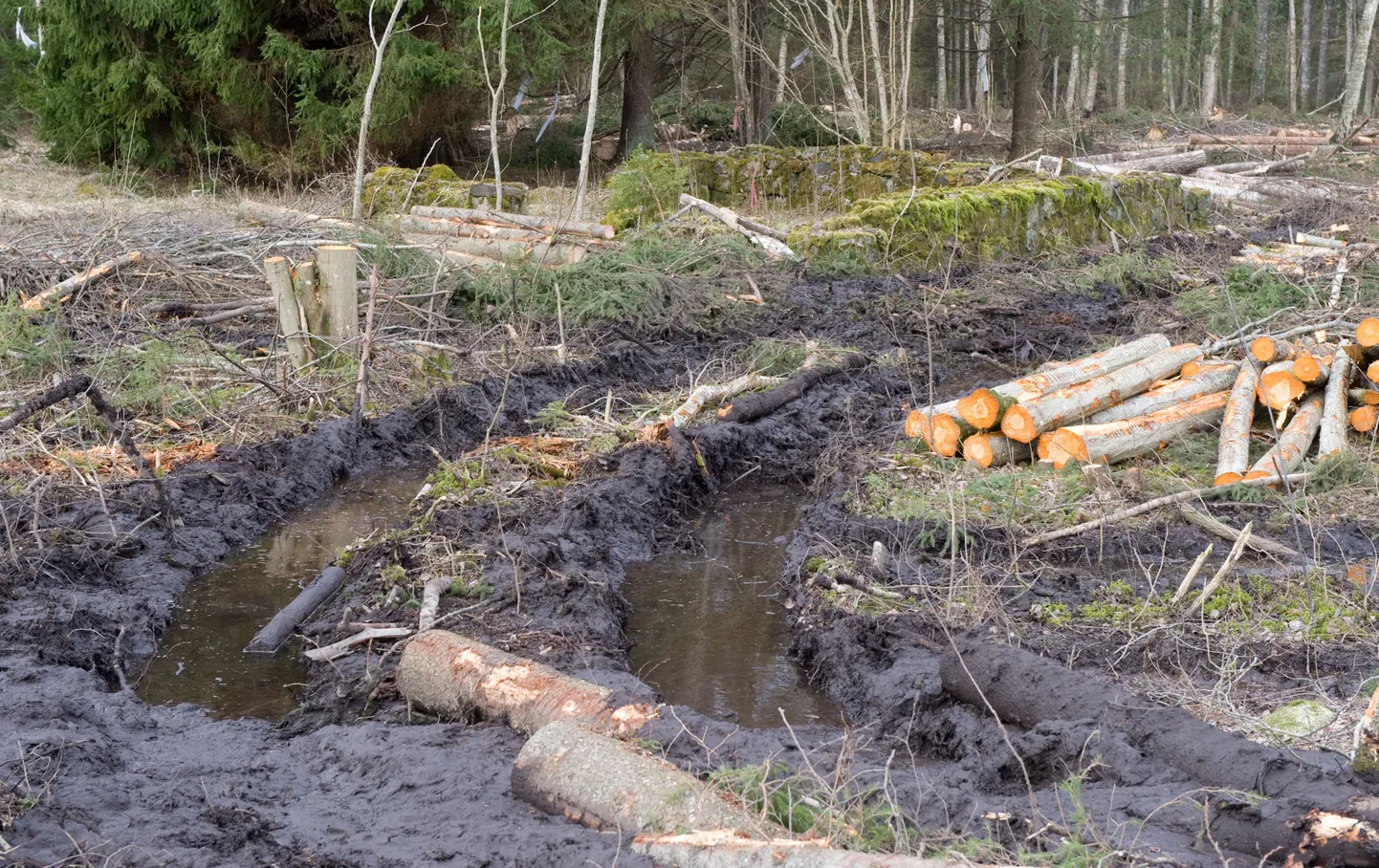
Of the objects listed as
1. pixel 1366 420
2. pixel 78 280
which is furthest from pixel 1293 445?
pixel 78 280

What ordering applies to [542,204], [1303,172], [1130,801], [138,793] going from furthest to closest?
[1303,172] → [542,204] → [138,793] → [1130,801]

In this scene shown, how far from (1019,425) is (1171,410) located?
1239mm

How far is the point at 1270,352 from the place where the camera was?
814cm

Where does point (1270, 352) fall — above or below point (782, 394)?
above

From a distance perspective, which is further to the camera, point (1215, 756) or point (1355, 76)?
point (1355, 76)

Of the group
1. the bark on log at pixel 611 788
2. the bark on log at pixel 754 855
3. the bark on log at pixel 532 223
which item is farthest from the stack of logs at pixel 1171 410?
the bark on log at pixel 532 223

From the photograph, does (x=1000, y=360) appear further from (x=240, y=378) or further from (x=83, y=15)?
(x=83, y=15)

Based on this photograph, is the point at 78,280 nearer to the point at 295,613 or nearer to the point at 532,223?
the point at 532,223

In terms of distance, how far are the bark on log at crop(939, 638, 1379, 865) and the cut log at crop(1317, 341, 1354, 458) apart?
143 inches

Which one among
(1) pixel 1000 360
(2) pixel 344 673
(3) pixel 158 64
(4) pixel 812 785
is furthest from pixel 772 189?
(4) pixel 812 785

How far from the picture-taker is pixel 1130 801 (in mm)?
3570

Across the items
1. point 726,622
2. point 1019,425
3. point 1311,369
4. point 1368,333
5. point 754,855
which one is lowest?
point 726,622

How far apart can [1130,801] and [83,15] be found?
18.7 meters

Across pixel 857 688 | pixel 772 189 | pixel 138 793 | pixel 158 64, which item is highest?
pixel 158 64
